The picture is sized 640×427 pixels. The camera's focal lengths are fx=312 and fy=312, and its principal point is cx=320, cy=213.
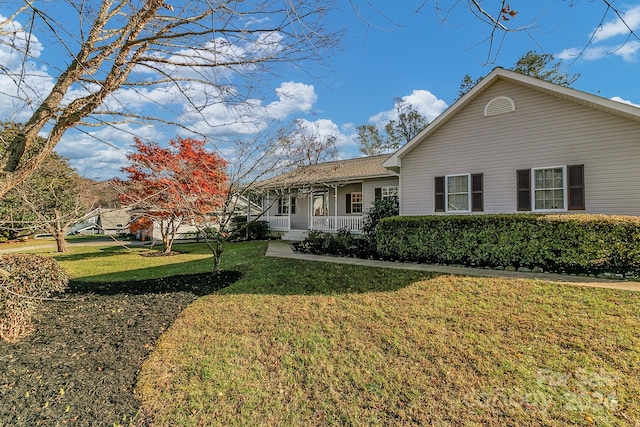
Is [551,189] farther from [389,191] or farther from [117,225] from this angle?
[117,225]

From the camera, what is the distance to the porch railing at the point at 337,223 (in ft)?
49.6

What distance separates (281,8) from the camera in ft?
10.0

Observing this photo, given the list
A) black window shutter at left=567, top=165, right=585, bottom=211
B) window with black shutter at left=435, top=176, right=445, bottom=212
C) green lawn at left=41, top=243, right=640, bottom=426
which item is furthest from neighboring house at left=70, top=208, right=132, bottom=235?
black window shutter at left=567, top=165, right=585, bottom=211

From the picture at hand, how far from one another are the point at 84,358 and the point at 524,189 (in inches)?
453

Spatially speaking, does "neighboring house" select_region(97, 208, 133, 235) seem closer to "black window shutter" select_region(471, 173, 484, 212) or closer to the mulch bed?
the mulch bed

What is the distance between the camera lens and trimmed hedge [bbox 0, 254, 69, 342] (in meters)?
4.44

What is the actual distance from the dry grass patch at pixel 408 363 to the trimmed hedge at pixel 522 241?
2.10 m

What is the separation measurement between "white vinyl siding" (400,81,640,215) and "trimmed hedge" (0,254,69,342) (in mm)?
10726

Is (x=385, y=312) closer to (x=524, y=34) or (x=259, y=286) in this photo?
(x=259, y=286)

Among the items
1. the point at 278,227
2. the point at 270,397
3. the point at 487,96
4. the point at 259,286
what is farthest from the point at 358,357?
the point at 278,227

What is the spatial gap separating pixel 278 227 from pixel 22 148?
16.4m

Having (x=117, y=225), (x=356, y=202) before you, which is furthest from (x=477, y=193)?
(x=117, y=225)

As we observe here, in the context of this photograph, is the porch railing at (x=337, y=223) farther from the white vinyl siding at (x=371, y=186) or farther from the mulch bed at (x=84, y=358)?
the mulch bed at (x=84, y=358)

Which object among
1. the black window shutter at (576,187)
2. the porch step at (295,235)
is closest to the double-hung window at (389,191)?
the porch step at (295,235)
